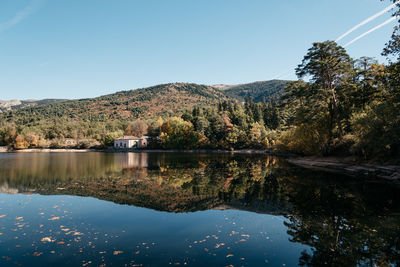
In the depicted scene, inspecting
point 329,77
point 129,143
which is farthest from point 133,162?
point 129,143

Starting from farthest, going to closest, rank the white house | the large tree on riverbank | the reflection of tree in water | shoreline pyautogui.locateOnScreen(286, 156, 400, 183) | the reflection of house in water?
the white house → the reflection of house in water → the large tree on riverbank → shoreline pyautogui.locateOnScreen(286, 156, 400, 183) → the reflection of tree in water

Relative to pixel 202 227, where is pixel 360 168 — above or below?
above

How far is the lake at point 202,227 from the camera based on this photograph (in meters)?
7.89

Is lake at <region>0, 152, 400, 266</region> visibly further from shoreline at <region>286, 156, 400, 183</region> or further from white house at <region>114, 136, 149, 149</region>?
white house at <region>114, 136, 149, 149</region>

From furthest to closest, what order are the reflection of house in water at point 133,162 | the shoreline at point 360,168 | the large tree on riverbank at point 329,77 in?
the reflection of house in water at point 133,162 → the large tree on riverbank at point 329,77 → the shoreline at point 360,168

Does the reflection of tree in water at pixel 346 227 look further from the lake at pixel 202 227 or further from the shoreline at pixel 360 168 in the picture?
the shoreline at pixel 360 168

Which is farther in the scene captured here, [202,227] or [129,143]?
[129,143]

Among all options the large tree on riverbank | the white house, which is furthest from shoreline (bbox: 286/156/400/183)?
the white house

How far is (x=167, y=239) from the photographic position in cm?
953

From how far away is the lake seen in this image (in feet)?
25.9

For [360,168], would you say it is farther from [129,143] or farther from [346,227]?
[129,143]

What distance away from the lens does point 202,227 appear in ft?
36.0

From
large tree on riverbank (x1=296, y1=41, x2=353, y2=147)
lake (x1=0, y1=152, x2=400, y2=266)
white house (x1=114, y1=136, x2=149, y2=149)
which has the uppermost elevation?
large tree on riverbank (x1=296, y1=41, x2=353, y2=147)

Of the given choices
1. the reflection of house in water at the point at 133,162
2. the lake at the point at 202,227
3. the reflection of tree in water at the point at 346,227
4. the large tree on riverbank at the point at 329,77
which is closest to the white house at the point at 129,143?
the reflection of house in water at the point at 133,162
